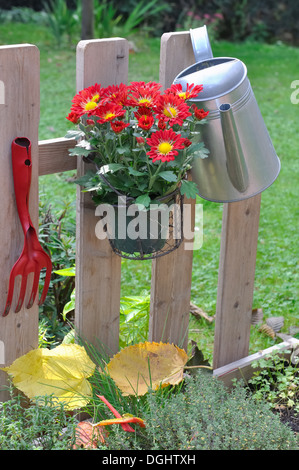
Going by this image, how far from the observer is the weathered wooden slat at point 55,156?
69.9 inches

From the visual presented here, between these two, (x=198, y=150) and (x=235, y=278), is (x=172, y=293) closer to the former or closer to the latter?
(x=235, y=278)

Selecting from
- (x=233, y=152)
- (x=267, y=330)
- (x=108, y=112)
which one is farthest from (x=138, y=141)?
(x=267, y=330)

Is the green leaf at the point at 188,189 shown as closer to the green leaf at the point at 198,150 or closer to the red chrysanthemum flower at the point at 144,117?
the green leaf at the point at 198,150

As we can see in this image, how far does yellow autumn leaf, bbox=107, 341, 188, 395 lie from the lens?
73.4 inches

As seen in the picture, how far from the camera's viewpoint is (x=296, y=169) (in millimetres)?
4680

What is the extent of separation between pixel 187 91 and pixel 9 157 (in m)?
0.52

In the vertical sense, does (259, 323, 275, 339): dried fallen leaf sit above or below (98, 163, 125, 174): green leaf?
below

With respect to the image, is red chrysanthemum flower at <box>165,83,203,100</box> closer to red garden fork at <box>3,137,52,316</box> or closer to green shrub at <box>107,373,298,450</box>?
red garden fork at <box>3,137,52,316</box>

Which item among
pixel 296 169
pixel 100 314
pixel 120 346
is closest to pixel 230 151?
pixel 100 314

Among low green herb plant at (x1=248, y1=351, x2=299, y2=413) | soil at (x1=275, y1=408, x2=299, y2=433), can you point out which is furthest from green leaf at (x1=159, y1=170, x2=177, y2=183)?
soil at (x1=275, y1=408, x2=299, y2=433)

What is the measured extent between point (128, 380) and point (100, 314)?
250 mm

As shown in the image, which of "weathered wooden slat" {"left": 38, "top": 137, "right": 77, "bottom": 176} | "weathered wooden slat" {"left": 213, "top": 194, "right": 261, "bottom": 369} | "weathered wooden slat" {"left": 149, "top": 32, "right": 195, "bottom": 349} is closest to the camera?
"weathered wooden slat" {"left": 38, "top": 137, "right": 77, "bottom": 176}

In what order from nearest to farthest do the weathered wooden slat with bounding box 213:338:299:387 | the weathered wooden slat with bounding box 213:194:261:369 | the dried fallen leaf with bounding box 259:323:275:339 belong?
1. the weathered wooden slat with bounding box 213:194:261:369
2. the weathered wooden slat with bounding box 213:338:299:387
3. the dried fallen leaf with bounding box 259:323:275:339

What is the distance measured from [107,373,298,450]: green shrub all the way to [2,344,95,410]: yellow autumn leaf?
18 centimetres
